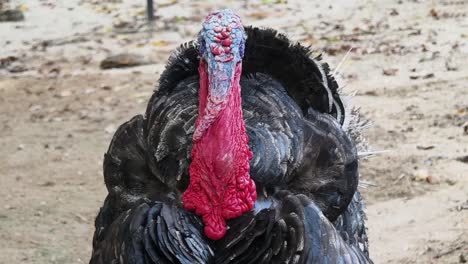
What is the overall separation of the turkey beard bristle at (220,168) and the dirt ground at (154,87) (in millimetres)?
1807

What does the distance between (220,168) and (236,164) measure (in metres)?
0.06

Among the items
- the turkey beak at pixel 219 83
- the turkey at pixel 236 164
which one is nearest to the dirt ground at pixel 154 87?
the turkey at pixel 236 164

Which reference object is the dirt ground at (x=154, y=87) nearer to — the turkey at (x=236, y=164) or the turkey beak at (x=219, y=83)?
the turkey at (x=236, y=164)

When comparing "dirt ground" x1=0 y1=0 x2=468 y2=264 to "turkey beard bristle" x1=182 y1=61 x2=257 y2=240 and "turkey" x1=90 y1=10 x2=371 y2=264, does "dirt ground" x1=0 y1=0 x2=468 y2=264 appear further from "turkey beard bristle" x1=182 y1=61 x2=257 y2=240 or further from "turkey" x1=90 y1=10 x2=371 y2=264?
"turkey beard bristle" x1=182 y1=61 x2=257 y2=240

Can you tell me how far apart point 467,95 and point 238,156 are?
158 inches

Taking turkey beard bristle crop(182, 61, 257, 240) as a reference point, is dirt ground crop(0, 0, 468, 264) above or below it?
below

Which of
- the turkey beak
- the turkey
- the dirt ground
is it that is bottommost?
the dirt ground

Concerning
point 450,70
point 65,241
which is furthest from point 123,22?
point 65,241

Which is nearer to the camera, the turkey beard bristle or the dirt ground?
the turkey beard bristle

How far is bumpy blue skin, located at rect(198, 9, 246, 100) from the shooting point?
271 centimetres

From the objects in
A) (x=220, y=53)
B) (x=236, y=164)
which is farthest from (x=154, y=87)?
(x=220, y=53)

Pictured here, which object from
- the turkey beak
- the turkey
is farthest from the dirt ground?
the turkey beak

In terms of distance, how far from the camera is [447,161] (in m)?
5.40

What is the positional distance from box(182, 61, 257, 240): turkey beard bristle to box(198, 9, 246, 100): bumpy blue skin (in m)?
0.05
